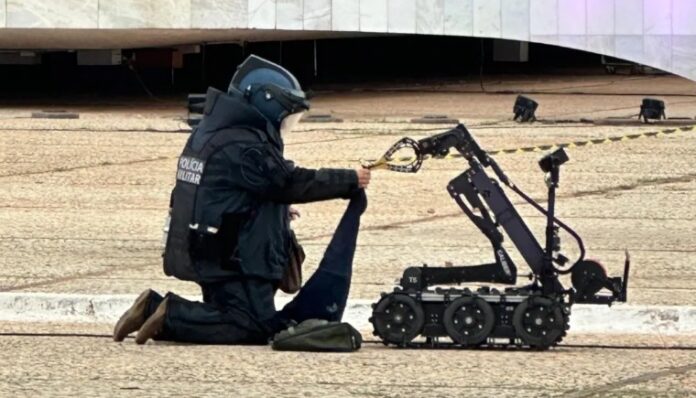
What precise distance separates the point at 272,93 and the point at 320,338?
3.66 feet

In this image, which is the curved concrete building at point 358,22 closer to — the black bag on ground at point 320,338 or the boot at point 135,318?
the boot at point 135,318

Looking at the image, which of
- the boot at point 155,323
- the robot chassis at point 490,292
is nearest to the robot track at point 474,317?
the robot chassis at point 490,292

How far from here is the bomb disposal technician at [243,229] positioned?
7742mm

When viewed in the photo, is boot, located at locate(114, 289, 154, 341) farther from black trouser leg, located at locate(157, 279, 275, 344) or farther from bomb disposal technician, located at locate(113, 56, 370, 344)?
black trouser leg, located at locate(157, 279, 275, 344)

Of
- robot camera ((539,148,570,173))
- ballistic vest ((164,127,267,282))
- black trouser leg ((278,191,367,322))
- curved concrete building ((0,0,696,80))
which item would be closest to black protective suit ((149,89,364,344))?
ballistic vest ((164,127,267,282))

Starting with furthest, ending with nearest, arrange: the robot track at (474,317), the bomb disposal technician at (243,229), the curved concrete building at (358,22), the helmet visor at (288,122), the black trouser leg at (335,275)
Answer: the curved concrete building at (358,22), the helmet visor at (288,122), the black trouser leg at (335,275), the bomb disposal technician at (243,229), the robot track at (474,317)

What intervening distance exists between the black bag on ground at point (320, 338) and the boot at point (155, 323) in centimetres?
51

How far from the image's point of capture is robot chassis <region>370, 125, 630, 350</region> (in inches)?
301

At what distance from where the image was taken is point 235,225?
305 inches

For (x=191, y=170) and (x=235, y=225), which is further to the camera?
(x=191, y=170)

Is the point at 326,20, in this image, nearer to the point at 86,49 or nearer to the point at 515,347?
the point at 86,49

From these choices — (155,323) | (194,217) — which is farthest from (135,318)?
(194,217)

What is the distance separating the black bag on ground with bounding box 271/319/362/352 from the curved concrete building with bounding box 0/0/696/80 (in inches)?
626

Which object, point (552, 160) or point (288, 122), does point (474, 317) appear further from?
point (288, 122)
